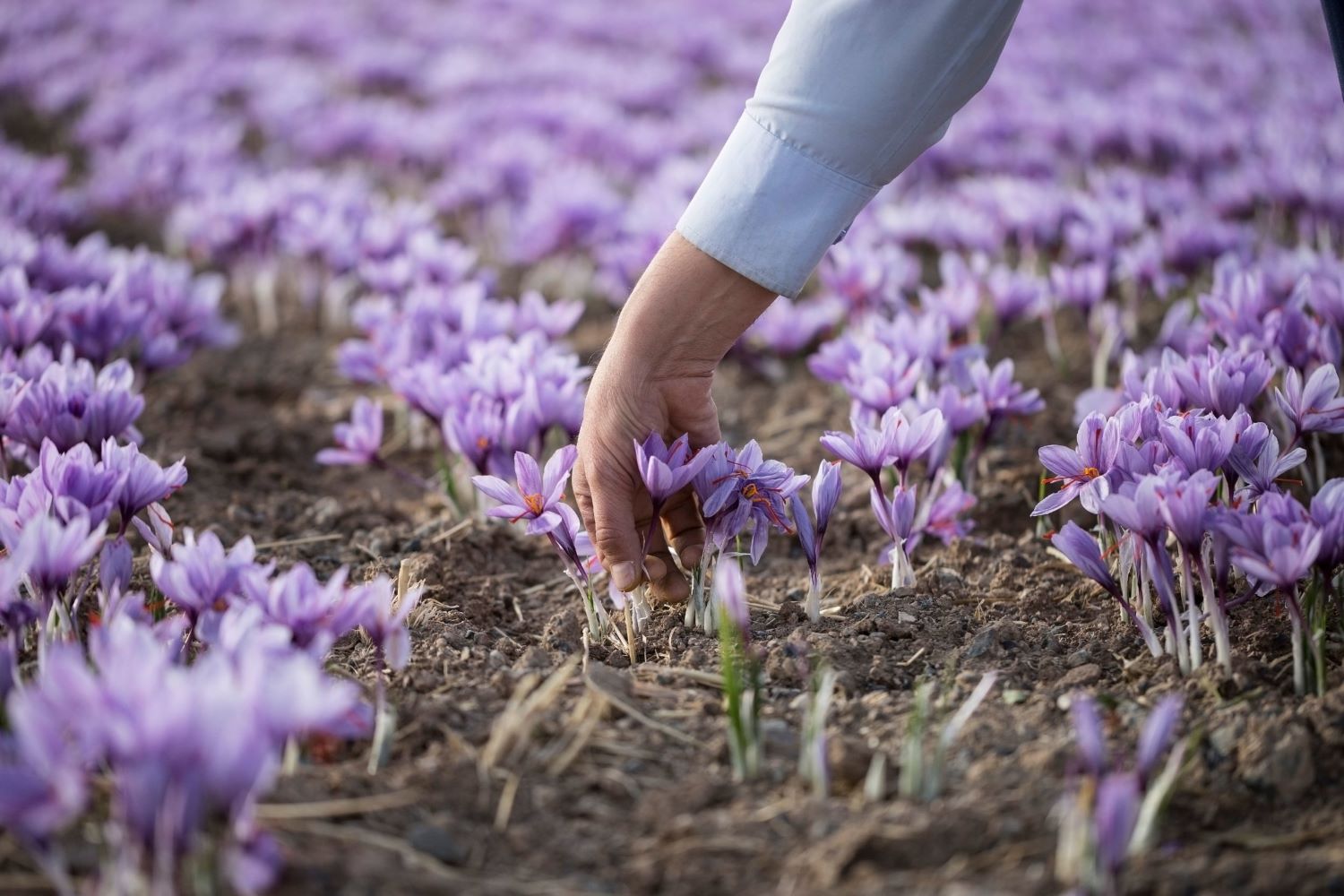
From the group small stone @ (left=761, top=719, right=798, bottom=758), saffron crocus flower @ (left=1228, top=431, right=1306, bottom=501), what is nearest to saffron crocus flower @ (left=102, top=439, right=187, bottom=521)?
small stone @ (left=761, top=719, right=798, bottom=758)

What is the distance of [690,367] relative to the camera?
6.30 feet

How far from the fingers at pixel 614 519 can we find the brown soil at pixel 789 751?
153 mm

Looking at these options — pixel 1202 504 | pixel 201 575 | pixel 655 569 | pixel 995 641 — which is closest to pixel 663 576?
pixel 655 569

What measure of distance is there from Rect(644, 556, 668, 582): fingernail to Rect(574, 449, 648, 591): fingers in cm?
15

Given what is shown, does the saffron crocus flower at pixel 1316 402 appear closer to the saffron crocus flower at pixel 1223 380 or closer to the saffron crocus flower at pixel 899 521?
the saffron crocus flower at pixel 1223 380

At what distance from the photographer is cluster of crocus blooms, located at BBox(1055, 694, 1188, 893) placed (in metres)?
1.26

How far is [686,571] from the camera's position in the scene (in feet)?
6.93

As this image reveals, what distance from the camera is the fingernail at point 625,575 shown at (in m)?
1.90

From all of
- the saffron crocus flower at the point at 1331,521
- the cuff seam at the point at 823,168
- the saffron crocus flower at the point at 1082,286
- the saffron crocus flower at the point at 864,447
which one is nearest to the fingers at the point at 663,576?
→ the saffron crocus flower at the point at 864,447

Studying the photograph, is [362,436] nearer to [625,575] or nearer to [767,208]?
[625,575]

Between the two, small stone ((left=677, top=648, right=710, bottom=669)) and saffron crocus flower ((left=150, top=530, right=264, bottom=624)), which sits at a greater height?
saffron crocus flower ((left=150, top=530, right=264, bottom=624))

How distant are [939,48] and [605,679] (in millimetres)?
1070

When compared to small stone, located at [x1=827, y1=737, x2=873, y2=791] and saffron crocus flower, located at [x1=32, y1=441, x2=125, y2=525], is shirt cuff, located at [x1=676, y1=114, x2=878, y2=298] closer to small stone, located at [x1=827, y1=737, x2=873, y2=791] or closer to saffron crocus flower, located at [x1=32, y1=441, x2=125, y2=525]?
small stone, located at [x1=827, y1=737, x2=873, y2=791]

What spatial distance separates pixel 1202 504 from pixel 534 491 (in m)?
1.01
